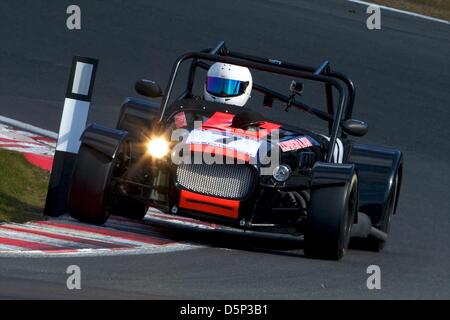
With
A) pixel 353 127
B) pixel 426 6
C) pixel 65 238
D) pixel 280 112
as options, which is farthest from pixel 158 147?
pixel 426 6

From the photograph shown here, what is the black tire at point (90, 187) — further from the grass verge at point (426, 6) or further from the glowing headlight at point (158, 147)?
the grass verge at point (426, 6)

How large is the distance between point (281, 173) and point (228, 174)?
369mm

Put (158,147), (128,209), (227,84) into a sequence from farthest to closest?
(227,84) → (128,209) → (158,147)

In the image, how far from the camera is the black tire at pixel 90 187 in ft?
26.6

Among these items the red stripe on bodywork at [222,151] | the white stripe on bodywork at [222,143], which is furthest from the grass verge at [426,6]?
the red stripe on bodywork at [222,151]

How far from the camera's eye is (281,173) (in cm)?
841

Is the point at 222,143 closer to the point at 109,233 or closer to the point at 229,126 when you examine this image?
the point at 229,126

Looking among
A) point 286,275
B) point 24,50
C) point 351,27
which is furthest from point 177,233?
point 351,27

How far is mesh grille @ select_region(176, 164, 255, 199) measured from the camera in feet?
27.0
